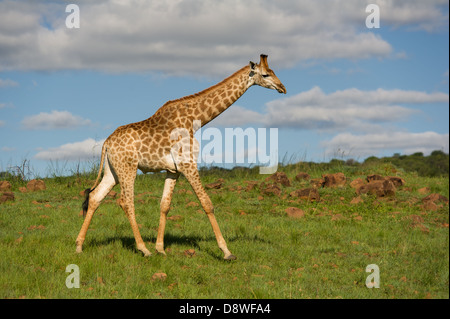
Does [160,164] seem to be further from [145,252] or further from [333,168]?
[333,168]

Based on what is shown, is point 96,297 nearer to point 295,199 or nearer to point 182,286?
point 182,286

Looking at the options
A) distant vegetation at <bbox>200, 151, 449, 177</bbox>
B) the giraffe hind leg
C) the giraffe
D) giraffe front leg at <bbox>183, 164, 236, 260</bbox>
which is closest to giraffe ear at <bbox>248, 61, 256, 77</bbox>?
the giraffe

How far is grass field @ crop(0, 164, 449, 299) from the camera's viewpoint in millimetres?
7777

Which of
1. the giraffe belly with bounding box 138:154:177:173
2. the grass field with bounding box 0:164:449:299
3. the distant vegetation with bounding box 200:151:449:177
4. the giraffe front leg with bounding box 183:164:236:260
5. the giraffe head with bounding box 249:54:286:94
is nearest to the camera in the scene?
the grass field with bounding box 0:164:449:299

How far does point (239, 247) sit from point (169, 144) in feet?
8.70

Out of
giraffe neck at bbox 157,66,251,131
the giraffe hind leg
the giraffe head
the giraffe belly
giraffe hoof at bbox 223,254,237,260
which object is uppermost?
the giraffe head

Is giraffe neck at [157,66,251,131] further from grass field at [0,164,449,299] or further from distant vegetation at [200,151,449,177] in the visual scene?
distant vegetation at [200,151,449,177]

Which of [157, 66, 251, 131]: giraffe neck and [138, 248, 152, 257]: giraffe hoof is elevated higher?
[157, 66, 251, 131]: giraffe neck

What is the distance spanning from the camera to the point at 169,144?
9234mm

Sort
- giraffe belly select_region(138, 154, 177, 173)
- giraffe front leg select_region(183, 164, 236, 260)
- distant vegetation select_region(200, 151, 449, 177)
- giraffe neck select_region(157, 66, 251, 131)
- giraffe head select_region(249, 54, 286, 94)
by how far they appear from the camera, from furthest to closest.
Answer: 1. distant vegetation select_region(200, 151, 449, 177)
2. giraffe head select_region(249, 54, 286, 94)
3. giraffe neck select_region(157, 66, 251, 131)
4. giraffe belly select_region(138, 154, 177, 173)
5. giraffe front leg select_region(183, 164, 236, 260)

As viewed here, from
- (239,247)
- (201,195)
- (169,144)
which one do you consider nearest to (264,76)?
(169,144)

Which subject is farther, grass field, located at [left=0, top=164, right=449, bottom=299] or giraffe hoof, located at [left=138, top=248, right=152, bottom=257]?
giraffe hoof, located at [left=138, top=248, right=152, bottom=257]

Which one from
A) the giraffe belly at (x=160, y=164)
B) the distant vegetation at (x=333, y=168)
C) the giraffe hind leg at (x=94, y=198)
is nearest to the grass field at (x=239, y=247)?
the giraffe hind leg at (x=94, y=198)

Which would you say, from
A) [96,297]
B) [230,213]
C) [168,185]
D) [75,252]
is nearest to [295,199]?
[230,213]
